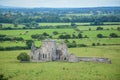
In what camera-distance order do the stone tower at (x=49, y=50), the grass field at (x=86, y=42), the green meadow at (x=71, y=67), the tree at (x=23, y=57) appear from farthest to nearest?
the grass field at (x=86, y=42) < the stone tower at (x=49, y=50) < the tree at (x=23, y=57) < the green meadow at (x=71, y=67)

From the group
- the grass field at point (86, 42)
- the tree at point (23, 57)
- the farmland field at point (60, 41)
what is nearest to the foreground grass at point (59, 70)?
the farmland field at point (60, 41)

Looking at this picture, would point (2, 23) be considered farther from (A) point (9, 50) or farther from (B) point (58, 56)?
(B) point (58, 56)

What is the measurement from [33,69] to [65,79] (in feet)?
11.5

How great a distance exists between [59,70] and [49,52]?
359 cm

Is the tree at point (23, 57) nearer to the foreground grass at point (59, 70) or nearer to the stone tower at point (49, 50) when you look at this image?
the foreground grass at point (59, 70)

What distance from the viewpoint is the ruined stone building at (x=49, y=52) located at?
25766mm

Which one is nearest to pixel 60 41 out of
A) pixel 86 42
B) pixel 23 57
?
pixel 86 42

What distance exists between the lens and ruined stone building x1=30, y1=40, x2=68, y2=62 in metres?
25.8

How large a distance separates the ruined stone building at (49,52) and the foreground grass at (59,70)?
126 cm

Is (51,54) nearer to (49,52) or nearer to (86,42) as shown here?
(49,52)

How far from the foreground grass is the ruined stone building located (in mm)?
1256

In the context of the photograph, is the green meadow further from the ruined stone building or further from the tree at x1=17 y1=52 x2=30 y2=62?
the ruined stone building

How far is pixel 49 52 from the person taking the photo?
25828 mm

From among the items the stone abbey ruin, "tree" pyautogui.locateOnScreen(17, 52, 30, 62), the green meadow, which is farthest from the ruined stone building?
the green meadow
